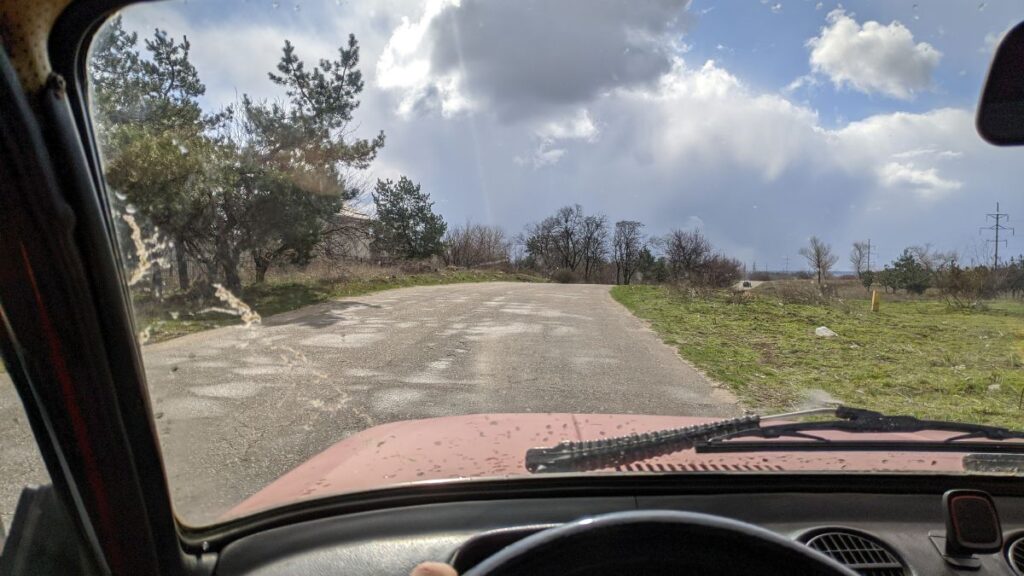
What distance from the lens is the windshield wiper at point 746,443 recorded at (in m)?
2.31

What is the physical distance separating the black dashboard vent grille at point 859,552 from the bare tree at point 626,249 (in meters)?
2.08

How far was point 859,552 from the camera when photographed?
1920 millimetres

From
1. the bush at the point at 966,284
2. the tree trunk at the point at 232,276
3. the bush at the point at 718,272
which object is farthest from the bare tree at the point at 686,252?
the tree trunk at the point at 232,276

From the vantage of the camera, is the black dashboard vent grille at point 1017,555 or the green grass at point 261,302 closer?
the black dashboard vent grille at point 1017,555

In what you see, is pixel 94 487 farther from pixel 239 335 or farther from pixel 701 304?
pixel 701 304

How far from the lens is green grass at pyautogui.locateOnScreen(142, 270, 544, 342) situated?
2309mm

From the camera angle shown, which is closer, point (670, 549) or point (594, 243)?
point (670, 549)

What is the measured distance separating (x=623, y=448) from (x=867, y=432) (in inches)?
39.2

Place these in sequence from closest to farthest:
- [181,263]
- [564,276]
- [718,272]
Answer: [181,263]
[718,272]
[564,276]

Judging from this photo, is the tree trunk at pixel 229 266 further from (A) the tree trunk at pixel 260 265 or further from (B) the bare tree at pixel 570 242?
(B) the bare tree at pixel 570 242

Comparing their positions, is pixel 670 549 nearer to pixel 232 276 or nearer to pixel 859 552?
pixel 859 552

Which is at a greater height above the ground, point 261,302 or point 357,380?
point 261,302

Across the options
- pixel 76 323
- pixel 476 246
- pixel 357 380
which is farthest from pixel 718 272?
pixel 76 323

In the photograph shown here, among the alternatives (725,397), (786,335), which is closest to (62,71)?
(725,397)
